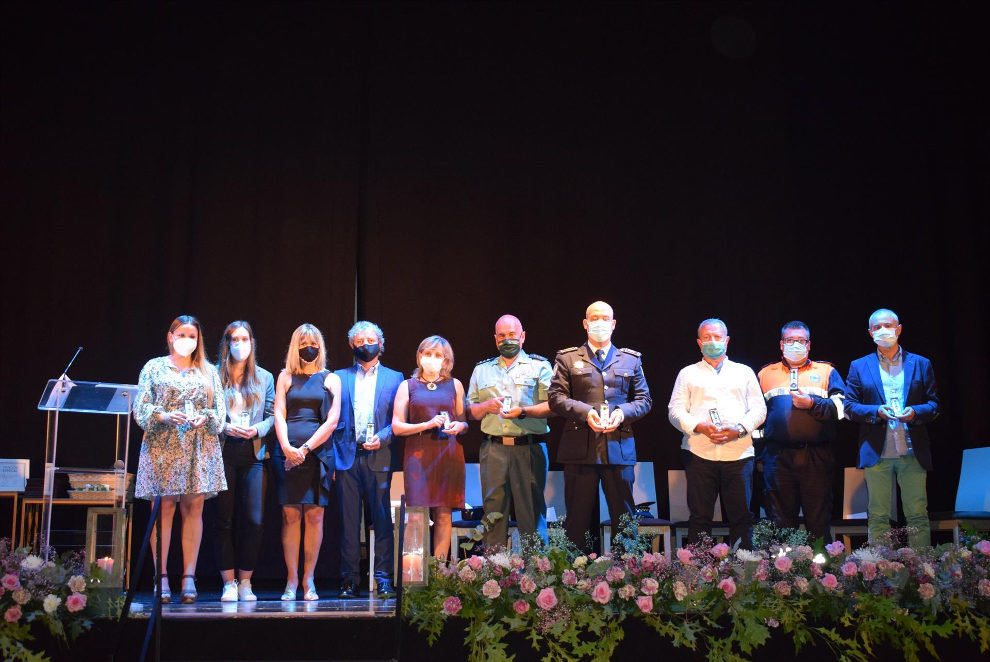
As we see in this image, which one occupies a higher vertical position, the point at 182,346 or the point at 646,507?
the point at 182,346

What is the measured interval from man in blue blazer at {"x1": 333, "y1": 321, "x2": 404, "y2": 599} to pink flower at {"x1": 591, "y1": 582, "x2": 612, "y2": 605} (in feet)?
4.87

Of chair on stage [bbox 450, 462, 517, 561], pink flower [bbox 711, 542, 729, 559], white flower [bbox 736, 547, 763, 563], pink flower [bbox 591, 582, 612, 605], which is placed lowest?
pink flower [bbox 591, 582, 612, 605]

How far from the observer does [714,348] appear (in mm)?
5621

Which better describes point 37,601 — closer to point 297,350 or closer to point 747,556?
point 297,350

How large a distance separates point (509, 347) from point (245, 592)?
6.41ft

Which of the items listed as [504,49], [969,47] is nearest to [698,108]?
[504,49]

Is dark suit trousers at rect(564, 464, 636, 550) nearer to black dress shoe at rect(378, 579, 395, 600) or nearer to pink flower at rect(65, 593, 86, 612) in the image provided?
black dress shoe at rect(378, 579, 395, 600)

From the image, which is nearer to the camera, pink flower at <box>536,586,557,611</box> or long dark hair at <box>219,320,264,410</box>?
pink flower at <box>536,586,557,611</box>

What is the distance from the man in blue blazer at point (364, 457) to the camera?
207 inches

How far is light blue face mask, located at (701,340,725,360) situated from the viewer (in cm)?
562

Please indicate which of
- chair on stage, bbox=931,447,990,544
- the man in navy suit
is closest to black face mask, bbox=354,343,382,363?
the man in navy suit

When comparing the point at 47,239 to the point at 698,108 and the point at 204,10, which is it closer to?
the point at 204,10

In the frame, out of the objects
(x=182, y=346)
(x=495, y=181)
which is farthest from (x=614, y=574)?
(x=495, y=181)

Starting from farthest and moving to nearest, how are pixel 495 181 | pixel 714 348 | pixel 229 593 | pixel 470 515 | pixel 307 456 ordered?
1. pixel 495 181
2. pixel 470 515
3. pixel 714 348
4. pixel 307 456
5. pixel 229 593
